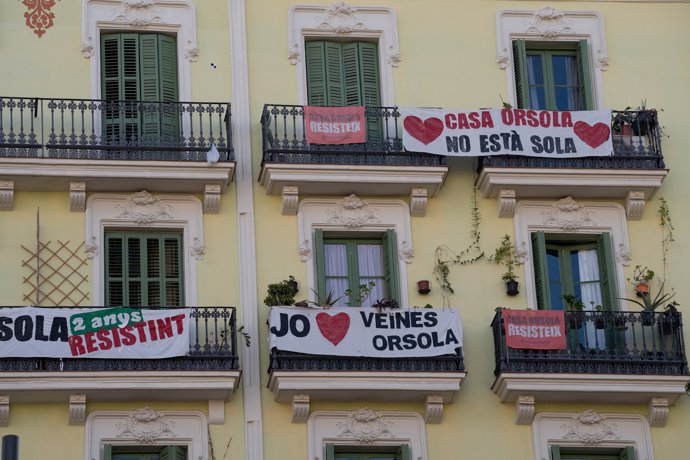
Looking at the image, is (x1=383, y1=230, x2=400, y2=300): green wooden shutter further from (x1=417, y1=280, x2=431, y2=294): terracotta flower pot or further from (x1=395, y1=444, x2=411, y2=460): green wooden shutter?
(x1=395, y1=444, x2=411, y2=460): green wooden shutter

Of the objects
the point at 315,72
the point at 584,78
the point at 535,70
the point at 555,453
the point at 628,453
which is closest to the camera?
the point at 555,453

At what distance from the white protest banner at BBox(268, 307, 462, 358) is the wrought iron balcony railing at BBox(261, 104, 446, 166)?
2670mm

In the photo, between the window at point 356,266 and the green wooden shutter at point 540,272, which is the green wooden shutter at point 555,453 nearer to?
the green wooden shutter at point 540,272

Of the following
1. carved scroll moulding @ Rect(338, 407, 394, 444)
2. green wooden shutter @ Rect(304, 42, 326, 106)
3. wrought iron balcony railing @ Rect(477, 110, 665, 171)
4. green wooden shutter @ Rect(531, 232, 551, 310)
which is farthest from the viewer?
green wooden shutter @ Rect(304, 42, 326, 106)

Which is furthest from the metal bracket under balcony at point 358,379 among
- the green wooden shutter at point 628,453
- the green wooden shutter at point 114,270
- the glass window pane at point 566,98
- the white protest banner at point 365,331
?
the glass window pane at point 566,98

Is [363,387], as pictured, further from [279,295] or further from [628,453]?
[628,453]

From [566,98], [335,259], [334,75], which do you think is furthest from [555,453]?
[334,75]

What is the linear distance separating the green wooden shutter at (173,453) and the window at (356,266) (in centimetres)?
352

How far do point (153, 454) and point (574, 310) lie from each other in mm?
7409

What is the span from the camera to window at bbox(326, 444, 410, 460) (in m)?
32.2

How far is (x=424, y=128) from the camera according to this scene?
33.9 metres

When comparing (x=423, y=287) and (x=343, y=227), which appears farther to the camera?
(x=343, y=227)

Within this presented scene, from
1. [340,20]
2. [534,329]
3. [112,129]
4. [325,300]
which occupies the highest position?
[340,20]

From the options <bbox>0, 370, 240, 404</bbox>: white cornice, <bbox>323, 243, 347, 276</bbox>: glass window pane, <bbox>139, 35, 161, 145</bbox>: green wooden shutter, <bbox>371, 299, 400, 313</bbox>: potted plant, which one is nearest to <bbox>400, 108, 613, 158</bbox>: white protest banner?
<bbox>323, 243, 347, 276</bbox>: glass window pane
